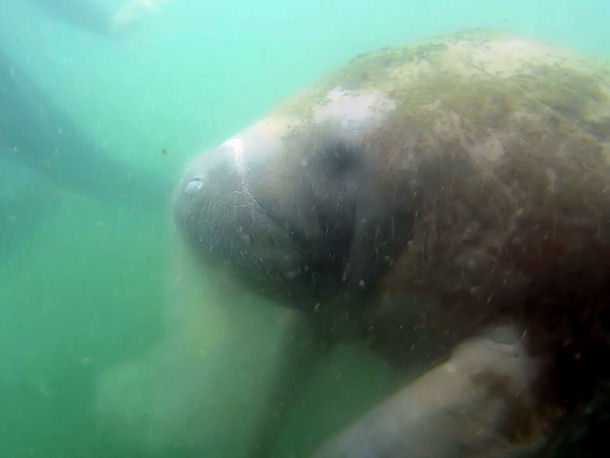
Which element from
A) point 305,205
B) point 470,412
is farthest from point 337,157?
point 470,412

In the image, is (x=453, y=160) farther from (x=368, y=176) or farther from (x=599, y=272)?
→ (x=599, y=272)

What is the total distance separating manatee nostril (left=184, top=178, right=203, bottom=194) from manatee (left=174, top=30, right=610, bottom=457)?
1 centimetres

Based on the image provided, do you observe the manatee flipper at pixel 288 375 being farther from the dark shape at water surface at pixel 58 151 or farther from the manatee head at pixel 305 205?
the dark shape at water surface at pixel 58 151

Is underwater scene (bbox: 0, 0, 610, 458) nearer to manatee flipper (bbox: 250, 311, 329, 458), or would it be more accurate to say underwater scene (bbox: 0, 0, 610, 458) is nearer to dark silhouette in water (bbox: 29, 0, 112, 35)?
manatee flipper (bbox: 250, 311, 329, 458)

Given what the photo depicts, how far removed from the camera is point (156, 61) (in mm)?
57031

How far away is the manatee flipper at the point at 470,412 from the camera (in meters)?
1.80

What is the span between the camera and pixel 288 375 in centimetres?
351

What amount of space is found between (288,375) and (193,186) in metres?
1.53

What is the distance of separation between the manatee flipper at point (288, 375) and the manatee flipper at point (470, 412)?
112 centimetres

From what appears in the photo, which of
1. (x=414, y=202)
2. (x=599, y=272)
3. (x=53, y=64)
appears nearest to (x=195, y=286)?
(x=414, y=202)

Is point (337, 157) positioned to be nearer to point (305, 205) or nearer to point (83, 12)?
point (305, 205)

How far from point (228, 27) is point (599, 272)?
3240 inches

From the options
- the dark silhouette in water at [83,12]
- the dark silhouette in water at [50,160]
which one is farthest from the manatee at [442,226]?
the dark silhouette in water at [83,12]

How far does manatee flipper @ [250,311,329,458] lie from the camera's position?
3127 millimetres
